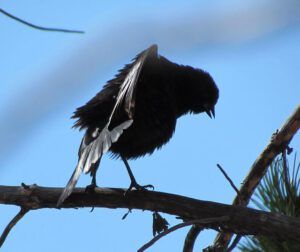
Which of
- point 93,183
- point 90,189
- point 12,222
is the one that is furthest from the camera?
point 93,183

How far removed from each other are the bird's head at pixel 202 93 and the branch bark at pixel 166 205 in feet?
6.07

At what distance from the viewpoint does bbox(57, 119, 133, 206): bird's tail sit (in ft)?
14.4

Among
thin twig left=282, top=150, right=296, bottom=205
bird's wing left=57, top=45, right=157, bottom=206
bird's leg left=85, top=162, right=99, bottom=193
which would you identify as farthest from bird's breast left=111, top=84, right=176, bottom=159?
thin twig left=282, top=150, right=296, bottom=205

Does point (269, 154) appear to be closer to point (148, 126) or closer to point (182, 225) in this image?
point (148, 126)

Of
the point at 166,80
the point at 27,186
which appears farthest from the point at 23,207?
the point at 166,80

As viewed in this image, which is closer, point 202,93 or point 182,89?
point 182,89

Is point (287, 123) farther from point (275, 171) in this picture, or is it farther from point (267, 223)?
point (267, 223)

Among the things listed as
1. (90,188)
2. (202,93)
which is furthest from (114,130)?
(202,93)

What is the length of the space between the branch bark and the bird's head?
1.85 meters

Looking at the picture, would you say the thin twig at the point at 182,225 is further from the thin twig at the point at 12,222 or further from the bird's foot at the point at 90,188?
Answer: the thin twig at the point at 12,222

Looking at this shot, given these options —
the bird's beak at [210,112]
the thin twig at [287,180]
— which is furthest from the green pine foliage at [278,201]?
the bird's beak at [210,112]

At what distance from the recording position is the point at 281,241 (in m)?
3.70

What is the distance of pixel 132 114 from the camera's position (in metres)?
4.68

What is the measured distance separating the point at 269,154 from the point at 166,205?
2.93ft
